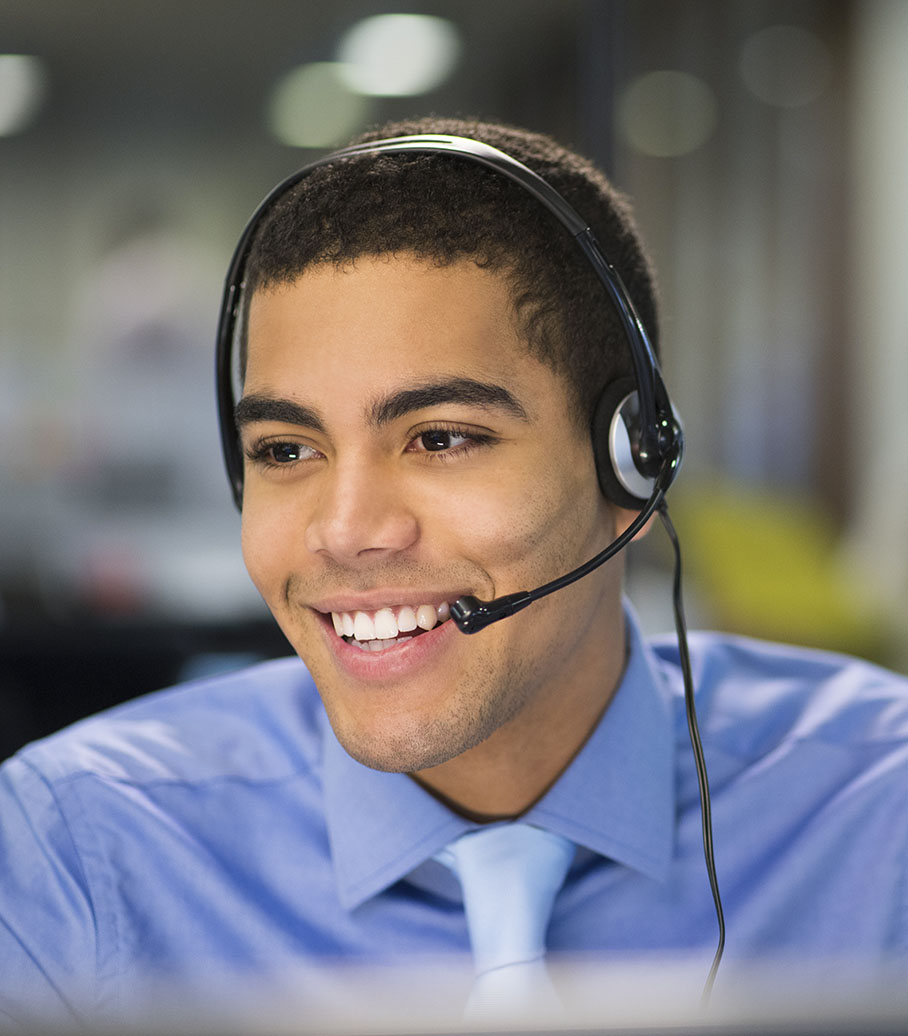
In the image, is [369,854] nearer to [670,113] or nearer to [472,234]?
[472,234]

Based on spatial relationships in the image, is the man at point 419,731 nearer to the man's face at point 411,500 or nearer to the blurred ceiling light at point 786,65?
the man's face at point 411,500

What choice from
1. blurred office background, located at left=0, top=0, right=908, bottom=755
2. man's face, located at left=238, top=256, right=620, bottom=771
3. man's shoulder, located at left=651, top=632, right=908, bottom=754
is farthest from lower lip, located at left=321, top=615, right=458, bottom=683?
blurred office background, located at left=0, top=0, right=908, bottom=755

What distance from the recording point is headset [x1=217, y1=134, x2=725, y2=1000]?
967 mm

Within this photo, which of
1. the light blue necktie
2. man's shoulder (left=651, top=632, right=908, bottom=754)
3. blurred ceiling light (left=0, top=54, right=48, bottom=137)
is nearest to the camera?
the light blue necktie

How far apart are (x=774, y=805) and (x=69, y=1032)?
94cm

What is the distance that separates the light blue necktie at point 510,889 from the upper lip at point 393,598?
0.22 m

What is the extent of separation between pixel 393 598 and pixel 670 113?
5.80 meters

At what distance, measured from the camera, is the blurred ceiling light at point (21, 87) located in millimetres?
3283

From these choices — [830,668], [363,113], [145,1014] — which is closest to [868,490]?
[363,113]

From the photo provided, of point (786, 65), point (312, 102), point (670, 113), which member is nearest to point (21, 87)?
point (312, 102)

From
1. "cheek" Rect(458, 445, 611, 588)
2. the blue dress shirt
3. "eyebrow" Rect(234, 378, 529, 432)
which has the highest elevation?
"eyebrow" Rect(234, 378, 529, 432)

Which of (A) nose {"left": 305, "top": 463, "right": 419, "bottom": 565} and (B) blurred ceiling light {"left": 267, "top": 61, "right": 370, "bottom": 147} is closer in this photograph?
(A) nose {"left": 305, "top": 463, "right": 419, "bottom": 565}

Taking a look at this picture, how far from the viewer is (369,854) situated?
3.32 feet

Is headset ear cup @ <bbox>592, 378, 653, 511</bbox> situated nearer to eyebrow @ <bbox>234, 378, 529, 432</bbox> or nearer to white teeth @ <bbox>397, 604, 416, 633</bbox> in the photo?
eyebrow @ <bbox>234, 378, 529, 432</bbox>
